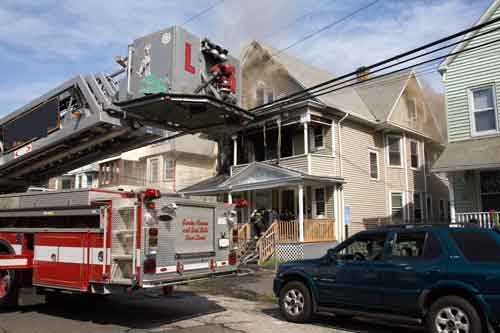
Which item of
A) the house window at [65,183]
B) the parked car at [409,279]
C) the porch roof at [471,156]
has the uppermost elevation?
the house window at [65,183]

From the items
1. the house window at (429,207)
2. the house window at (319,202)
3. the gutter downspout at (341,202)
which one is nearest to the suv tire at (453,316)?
the gutter downspout at (341,202)

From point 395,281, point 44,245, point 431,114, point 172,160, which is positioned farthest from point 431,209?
point 44,245

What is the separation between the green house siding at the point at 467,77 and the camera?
16.1m

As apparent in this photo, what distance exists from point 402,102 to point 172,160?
48.8ft

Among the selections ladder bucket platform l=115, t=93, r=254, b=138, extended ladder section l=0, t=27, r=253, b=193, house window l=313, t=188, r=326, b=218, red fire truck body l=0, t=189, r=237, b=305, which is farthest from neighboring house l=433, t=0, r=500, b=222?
extended ladder section l=0, t=27, r=253, b=193

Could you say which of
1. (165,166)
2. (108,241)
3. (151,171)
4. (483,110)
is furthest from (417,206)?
(108,241)

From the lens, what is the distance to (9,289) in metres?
9.05

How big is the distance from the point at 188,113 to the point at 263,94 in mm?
16430

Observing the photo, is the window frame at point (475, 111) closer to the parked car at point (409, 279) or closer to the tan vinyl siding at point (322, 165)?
the tan vinyl siding at point (322, 165)

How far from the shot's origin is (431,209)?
25.9 metres

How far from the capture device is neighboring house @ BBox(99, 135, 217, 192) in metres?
31.4

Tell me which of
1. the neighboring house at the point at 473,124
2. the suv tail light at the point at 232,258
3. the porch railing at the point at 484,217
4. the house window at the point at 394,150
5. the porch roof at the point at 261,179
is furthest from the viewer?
the house window at the point at 394,150

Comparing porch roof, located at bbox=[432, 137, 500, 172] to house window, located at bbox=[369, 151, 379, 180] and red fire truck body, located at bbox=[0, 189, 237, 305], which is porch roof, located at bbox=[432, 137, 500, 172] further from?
red fire truck body, located at bbox=[0, 189, 237, 305]

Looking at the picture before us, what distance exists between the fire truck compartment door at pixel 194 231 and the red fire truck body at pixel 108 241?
17 mm
